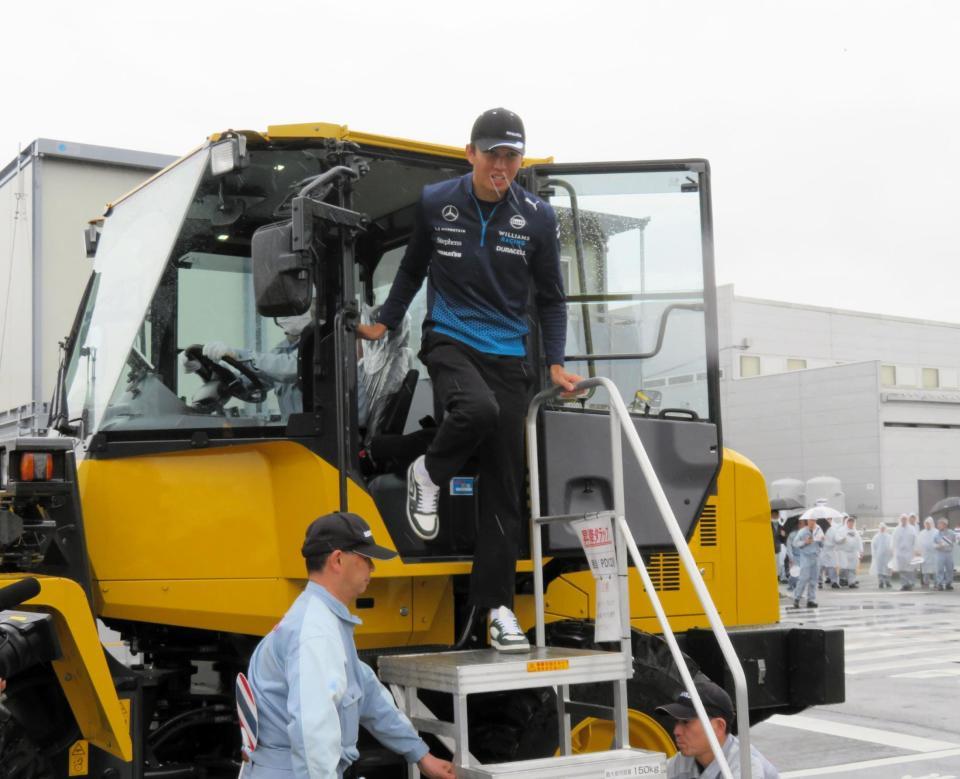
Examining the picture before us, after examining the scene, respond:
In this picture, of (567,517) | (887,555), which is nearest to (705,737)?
(567,517)

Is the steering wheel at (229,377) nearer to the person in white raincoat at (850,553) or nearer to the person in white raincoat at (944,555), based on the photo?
the person in white raincoat at (944,555)

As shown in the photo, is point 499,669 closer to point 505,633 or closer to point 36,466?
point 505,633

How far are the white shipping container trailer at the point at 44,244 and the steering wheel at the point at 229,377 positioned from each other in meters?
2.93

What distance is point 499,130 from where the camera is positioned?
16.2 ft

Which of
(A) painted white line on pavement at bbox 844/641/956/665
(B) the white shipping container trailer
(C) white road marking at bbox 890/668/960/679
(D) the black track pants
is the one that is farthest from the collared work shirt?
(A) painted white line on pavement at bbox 844/641/956/665

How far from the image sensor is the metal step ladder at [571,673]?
14.3ft

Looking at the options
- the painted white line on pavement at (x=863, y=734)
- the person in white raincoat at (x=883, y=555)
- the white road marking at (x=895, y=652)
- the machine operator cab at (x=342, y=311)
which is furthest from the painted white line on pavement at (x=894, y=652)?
the person in white raincoat at (x=883, y=555)

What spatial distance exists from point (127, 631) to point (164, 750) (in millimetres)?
612

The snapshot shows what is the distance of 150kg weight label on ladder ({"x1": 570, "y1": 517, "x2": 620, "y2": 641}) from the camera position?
4.83 m

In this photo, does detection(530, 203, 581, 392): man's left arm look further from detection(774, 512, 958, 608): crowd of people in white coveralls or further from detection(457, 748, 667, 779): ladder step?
detection(774, 512, 958, 608): crowd of people in white coveralls

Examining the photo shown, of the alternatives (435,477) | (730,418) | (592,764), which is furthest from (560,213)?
(730,418)

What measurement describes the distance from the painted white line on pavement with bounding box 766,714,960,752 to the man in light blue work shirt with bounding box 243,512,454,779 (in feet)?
18.6

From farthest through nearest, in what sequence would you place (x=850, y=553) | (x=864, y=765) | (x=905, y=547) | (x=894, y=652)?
(x=850, y=553), (x=905, y=547), (x=894, y=652), (x=864, y=765)

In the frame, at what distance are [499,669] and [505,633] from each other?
40cm
